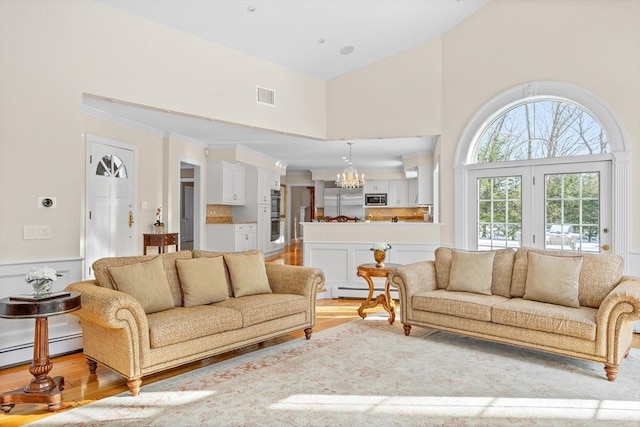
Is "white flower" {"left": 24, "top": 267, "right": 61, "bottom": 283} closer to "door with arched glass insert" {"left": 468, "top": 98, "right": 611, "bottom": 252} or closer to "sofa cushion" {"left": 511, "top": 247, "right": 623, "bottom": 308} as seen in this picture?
"sofa cushion" {"left": 511, "top": 247, "right": 623, "bottom": 308}

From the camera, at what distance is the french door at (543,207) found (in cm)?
492

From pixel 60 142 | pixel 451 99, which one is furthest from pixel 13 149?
pixel 451 99

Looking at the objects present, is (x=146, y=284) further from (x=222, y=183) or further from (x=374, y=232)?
Answer: (x=222, y=183)

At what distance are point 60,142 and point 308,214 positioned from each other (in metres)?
11.2

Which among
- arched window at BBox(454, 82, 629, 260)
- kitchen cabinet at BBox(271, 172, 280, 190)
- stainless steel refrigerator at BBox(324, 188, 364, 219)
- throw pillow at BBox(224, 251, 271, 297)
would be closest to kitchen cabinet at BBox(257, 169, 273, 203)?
kitchen cabinet at BBox(271, 172, 280, 190)

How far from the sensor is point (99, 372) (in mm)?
3480

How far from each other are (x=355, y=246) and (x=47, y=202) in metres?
3.99

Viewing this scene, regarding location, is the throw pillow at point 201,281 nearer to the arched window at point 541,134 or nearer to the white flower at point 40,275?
the white flower at point 40,275

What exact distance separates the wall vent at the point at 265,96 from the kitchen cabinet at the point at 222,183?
2.95 meters

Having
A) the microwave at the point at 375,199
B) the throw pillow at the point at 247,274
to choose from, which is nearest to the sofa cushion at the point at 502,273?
the throw pillow at the point at 247,274

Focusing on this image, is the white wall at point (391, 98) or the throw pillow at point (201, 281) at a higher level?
the white wall at point (391, 98)

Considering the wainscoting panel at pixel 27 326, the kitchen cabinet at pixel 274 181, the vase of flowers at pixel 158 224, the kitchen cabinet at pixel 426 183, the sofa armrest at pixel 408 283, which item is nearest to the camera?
the wainscoting panel at pixel 27 326

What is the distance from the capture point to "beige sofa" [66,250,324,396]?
3020mm

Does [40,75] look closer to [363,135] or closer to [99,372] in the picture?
[99,372]
